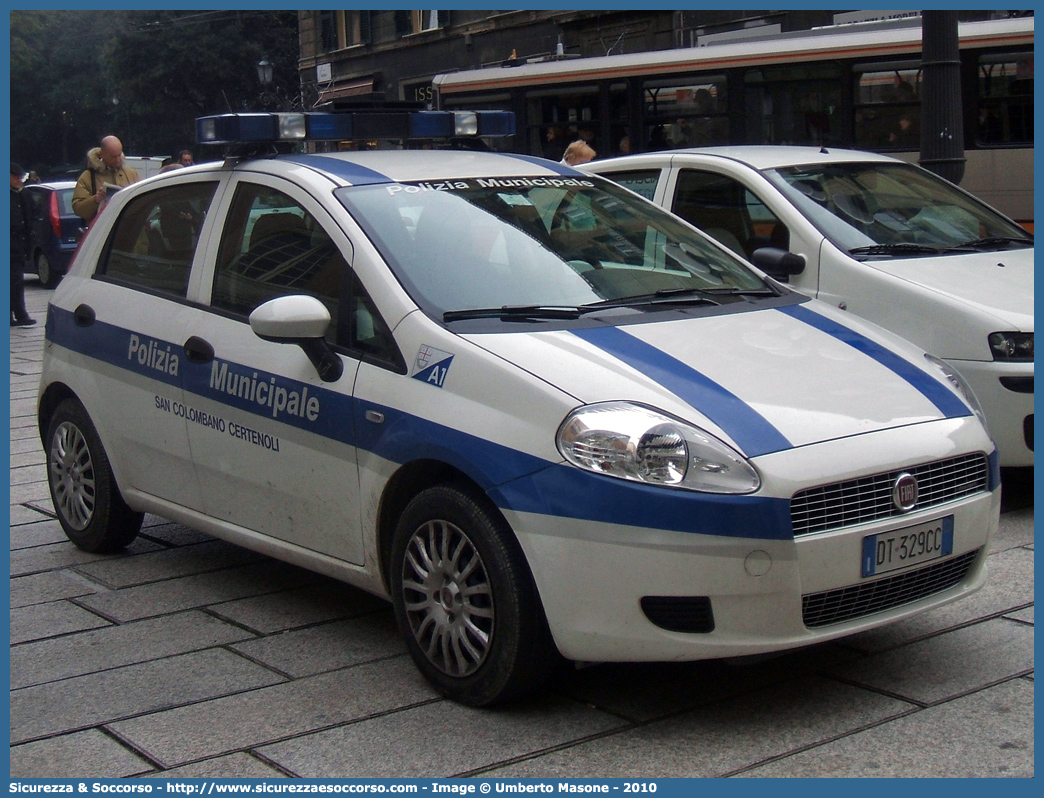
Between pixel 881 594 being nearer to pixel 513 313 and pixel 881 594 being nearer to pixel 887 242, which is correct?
pixel 513 313

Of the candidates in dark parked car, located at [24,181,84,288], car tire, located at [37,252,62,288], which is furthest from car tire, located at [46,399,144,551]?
car tire, located at [37,252,62,288]

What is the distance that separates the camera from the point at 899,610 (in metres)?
3.90

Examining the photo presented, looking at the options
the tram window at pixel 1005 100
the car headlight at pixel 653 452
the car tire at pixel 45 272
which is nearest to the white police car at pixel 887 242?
the car headlight at pixel 653 452

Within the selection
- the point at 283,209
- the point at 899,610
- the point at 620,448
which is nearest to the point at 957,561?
the point at 899,610

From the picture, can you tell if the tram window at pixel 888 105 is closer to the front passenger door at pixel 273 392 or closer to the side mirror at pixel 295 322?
the front passenger door at pixel 273 392

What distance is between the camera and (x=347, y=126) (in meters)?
5.55

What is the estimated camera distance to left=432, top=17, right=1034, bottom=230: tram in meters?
14.6

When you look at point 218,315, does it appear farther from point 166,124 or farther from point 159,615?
point 166,124

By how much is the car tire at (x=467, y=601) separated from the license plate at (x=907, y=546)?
2.91 ft

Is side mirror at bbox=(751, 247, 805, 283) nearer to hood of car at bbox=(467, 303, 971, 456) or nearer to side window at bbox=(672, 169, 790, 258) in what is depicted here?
side window at bbox=(672, 169, 790, 258)

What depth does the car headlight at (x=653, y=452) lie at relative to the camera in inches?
141

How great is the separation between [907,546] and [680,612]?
0.67m

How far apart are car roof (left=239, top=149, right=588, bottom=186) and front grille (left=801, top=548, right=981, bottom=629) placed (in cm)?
211

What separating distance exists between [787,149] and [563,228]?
3.31m
